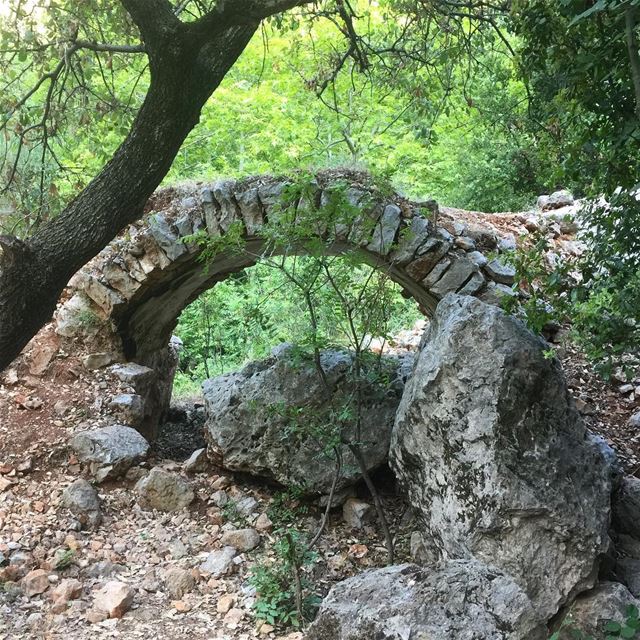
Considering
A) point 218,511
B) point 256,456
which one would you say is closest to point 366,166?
point 256,456

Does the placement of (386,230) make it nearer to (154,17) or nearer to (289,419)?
(289,419)

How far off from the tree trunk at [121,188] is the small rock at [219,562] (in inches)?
85.8

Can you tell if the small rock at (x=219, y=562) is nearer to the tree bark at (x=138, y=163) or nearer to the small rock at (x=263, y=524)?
the small rock at (x=263, y=524)

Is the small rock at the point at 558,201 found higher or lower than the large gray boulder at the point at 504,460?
higher

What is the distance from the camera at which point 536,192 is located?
959cm

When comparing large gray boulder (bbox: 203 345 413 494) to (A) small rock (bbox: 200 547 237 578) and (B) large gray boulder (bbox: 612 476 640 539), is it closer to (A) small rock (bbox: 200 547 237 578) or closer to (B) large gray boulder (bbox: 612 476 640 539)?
(A) small rock (bbox: 200 547 237 578)

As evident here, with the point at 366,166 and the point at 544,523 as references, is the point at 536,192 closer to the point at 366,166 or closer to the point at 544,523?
the point at 366,166

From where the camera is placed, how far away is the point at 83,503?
191 inches

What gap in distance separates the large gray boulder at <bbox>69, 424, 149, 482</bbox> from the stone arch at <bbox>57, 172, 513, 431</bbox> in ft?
3.02

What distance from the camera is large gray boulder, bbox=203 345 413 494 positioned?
505 cm

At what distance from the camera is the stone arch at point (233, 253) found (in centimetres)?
520

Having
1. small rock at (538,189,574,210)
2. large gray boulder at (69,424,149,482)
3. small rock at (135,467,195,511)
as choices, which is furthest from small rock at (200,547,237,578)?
small rock at (538,189,574,210)

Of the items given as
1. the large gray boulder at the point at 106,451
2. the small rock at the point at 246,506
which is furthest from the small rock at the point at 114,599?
the large gray boulder at the point at 106,451

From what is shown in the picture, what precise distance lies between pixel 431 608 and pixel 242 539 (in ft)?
6.83
